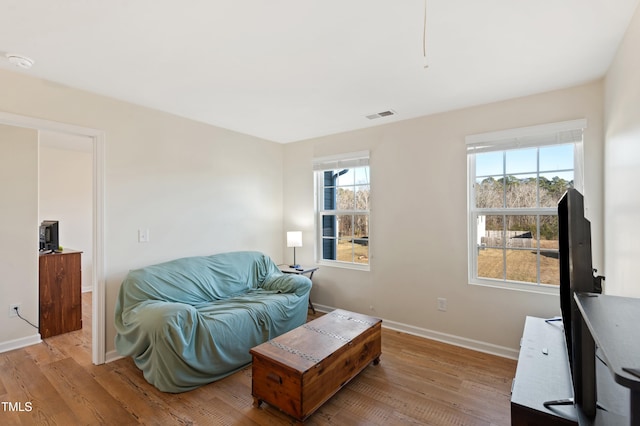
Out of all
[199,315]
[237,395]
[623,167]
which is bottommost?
[237,395]

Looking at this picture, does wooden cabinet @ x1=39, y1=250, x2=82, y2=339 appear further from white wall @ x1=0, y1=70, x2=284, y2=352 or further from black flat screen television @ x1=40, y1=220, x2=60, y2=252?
black flat screen television @ x1=40, y1=220, x2=60, y2=252

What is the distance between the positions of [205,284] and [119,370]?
1.00 metres

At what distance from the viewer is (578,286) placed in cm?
110

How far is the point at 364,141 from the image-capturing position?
3.82 m

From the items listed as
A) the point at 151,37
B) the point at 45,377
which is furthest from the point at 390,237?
the point at 45,377

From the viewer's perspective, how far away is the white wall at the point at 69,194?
4.98m

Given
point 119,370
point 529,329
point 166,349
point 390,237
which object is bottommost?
point 119,370

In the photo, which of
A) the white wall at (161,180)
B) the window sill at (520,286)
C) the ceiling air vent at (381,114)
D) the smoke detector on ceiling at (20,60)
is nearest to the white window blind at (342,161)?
the ceiling air vent at (381,114)

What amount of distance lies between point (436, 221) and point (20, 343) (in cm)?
458

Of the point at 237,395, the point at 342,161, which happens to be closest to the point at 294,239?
the point at 342,161

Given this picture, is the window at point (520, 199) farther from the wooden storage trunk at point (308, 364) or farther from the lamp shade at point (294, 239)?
the lamp shade at point (294, 239)

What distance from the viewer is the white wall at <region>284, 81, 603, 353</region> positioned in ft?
8.67

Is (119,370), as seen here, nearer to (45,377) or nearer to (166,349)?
(45,377)

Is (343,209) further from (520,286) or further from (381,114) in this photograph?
(520,286)
